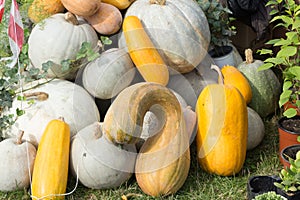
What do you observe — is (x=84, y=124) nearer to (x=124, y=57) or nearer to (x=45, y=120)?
(x=45, y=120)

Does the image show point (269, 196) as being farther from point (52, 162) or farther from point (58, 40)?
point (58, 40)

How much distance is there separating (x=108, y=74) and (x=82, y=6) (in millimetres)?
527

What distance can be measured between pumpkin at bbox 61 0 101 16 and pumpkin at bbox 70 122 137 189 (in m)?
0.85

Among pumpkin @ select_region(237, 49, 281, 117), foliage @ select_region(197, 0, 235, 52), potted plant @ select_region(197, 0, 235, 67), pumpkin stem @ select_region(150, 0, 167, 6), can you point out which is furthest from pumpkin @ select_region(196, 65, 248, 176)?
foliage @ select_region(197, 0, 235, 52)

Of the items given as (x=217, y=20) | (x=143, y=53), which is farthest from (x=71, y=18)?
(x=217, y=20)

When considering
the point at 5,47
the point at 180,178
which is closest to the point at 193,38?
the point at 180,178

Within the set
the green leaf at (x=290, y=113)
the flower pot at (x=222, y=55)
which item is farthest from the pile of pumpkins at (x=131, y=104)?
the green leaf at (x=290, y=113)

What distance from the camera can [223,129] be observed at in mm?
3273

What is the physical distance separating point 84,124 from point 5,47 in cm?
109

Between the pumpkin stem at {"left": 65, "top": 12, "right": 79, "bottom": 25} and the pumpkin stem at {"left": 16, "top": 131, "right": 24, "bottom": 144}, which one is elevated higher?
the pumpkin stem at {"left": 65, "top": 12, "right": 79, "bottom": 25}

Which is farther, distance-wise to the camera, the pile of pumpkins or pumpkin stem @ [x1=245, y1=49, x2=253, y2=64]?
pumpkin stem @ [x1=245, y1=49, x2=253, y2=64]

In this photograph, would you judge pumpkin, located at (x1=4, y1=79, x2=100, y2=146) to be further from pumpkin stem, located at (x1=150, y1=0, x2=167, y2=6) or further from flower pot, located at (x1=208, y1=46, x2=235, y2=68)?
flower pot, located at (x1=208, y1=46, x2=235, y2=68)

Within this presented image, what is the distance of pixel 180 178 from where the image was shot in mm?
3172

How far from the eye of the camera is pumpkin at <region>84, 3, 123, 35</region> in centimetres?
374
